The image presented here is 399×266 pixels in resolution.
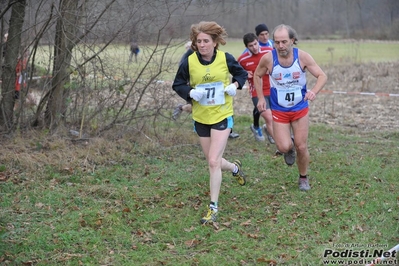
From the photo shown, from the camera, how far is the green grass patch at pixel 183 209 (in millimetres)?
5812

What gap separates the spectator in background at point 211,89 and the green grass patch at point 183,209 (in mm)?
620

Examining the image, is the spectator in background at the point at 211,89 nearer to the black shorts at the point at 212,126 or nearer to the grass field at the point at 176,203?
the black shorts at the point at 212,126

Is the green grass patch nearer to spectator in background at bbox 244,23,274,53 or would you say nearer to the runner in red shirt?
the runner in red shirt

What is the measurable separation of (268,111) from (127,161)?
274cm

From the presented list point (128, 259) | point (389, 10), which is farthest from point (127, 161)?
point (389, 10)

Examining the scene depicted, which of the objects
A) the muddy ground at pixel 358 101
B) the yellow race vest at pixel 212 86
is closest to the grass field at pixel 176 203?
the yellow race vest at pixel 212 86

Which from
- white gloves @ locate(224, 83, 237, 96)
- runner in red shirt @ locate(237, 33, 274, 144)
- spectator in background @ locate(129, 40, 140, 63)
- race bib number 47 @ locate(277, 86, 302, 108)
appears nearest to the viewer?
white gloves @ locate(224, 83, 237, 96)

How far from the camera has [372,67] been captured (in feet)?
72.5

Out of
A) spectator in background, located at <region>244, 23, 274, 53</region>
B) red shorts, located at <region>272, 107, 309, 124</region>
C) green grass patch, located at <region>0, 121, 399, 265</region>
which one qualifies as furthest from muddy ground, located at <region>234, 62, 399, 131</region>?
red shorts, located at <region>272, 107, 309, 124</region>

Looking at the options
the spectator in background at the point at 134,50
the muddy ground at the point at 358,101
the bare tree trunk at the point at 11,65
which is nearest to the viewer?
the bare tree trunk at the point at 11,65

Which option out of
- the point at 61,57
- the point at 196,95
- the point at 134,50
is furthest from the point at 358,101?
the point at 196,95

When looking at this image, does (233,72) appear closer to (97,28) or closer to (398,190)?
(398,190)

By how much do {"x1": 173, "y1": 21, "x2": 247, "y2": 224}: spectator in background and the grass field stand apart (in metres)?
0.64

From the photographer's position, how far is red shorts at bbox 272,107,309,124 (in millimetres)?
7500
